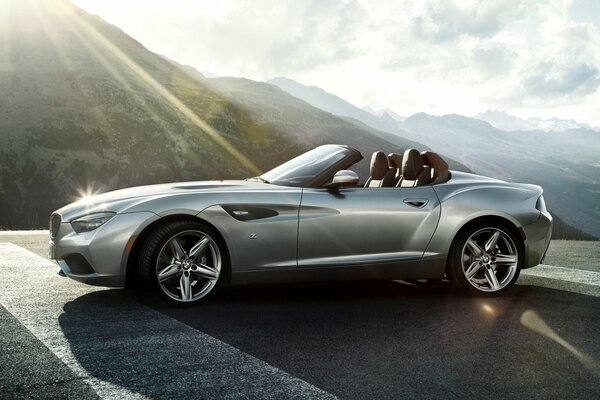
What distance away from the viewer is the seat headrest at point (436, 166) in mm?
6238

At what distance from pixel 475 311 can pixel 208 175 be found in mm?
83927

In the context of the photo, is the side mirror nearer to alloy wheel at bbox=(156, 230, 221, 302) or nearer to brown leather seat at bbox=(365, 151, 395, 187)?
brown leather seat at bbox=(365, 151, 395, 187)

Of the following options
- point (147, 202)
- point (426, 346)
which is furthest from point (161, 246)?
point (426, 346)

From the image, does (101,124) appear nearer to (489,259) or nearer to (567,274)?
(567,274)

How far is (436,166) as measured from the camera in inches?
249

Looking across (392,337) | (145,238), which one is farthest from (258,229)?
(392,337)

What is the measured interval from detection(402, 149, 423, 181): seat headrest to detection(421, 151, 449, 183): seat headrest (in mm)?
113

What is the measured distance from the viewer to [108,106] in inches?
3895

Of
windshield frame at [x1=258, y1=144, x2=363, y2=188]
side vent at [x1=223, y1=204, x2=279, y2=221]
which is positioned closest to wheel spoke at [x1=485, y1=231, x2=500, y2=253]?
windshield frame at [x1=258, y1=144, x2=363, y2=188]

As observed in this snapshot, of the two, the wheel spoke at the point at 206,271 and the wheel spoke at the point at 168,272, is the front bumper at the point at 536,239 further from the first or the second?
the wheel spoke at the point at 168,272

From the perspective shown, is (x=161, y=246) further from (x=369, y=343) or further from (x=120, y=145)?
(x=120, y=145)

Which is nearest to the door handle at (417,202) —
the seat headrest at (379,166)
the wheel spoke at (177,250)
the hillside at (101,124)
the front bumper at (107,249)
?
the seat headrest at (379,166)

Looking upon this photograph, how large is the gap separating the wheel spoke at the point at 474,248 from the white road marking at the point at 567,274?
175 cm

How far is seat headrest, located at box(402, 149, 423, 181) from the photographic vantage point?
623 centimetres
